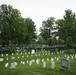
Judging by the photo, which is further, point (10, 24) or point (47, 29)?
point (47, 29)

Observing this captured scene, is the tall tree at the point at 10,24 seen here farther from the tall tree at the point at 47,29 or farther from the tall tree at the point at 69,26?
the tall tree at the point at 47,29

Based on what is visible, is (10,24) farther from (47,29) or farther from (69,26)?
Answer: (47,29)

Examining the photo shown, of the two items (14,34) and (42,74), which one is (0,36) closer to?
(14,34)

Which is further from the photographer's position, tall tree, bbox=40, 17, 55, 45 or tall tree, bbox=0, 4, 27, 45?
tall tree, bbox=40, 17, 55, 45

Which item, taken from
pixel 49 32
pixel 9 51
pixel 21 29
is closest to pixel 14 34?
pixel 21 29

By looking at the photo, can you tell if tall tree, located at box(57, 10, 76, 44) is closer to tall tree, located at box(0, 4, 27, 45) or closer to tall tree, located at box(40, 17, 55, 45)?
tall tree, located at box(0, 4, 27, 45)

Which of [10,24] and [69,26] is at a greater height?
[10,24]

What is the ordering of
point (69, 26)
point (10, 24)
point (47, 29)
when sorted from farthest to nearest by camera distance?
point (47, 29) < point (10, 24) < point (69, 26)

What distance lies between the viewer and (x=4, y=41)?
5775 cm

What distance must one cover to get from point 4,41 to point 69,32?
56.9 ft

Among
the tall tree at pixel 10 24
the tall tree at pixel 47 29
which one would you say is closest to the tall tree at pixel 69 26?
the tall tree at pixel 10 24

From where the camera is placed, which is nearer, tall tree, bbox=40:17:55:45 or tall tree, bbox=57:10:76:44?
tall tree, bbox=57:10:76:44

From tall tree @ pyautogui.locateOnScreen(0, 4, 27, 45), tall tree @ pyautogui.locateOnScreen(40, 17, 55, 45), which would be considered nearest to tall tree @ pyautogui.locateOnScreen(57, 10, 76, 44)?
tall tree @ pyautogui.locateOnScreen(0, 4, 27, 45)

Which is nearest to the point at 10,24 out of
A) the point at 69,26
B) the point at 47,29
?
the point at 69,26
